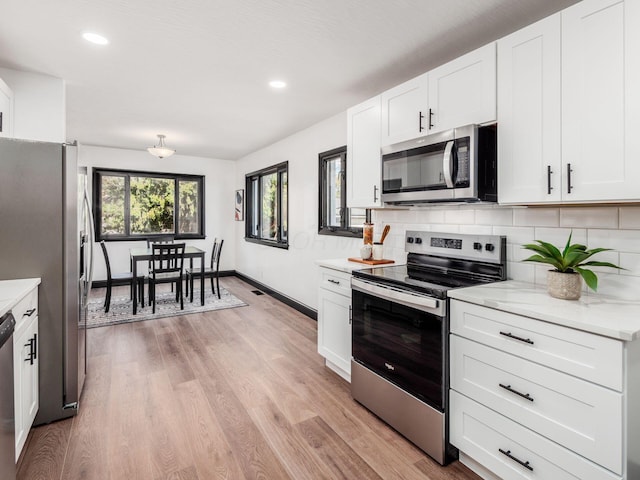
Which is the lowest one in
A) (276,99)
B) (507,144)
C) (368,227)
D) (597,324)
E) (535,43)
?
(597,324)

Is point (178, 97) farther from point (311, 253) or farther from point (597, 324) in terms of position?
point (597, 324)

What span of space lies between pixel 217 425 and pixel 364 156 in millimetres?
2201

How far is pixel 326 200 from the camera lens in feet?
14.1

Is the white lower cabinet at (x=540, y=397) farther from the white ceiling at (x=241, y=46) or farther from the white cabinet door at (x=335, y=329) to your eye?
the white ceiling at (x=241, y=46)

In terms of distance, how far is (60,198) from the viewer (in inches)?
86.0

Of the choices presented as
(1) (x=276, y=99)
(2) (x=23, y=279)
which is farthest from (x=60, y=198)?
(1) (x=276, y=99)

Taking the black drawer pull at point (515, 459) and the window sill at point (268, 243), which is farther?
the window sill at point (268, 243)

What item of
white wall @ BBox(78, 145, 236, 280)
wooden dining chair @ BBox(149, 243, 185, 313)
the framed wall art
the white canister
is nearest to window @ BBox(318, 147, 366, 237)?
the white canister

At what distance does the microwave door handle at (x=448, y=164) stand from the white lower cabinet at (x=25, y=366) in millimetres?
2357

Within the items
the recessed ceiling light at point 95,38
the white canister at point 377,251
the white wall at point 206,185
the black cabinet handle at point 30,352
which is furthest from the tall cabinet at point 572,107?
the white wall at point 206,185

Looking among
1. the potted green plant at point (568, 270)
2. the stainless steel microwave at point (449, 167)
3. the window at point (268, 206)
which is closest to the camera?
the potted green plant at point (568, 270)

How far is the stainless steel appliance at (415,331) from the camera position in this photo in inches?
73.3

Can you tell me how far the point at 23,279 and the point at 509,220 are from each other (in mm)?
2981

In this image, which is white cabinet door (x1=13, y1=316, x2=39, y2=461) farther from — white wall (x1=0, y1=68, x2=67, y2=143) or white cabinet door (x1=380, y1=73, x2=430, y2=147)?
white cabinet door (x1=380, y1=73, x2=430, y2=147)
